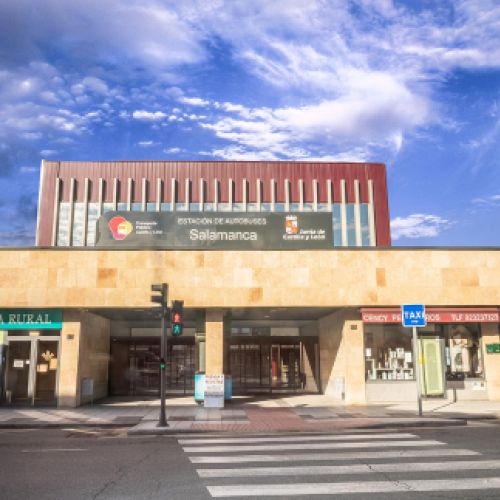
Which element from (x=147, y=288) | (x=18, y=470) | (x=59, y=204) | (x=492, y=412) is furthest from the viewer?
(x=59, y=204)

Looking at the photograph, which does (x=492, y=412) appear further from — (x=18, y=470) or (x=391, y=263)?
(x=18, y=470)

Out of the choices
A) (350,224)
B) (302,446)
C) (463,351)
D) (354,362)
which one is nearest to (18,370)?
(354,362)

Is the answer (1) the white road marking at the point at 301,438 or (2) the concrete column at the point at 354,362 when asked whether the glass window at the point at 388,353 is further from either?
(1) the white road marking at the point at 301,438

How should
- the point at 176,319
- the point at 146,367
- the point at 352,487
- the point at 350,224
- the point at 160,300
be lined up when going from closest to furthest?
the point at 352,487 → the point at 160,300 → the point at 176,319 → the point at 146,367 → the point at 350,224

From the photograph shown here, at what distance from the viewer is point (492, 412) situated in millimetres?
18109

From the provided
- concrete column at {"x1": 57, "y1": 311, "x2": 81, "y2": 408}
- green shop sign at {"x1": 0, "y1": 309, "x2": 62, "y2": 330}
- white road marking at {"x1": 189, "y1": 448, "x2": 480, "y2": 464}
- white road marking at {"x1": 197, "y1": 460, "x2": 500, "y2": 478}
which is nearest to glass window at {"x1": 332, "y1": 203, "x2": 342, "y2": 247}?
concrete column at {"x1": 57, "y1": 311, "x2": 81, "y2": 408}

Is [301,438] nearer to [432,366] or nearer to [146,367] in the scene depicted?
[432,366]

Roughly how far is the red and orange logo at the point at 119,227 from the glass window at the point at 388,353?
35.7 feet

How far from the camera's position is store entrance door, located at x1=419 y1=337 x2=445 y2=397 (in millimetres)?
22188

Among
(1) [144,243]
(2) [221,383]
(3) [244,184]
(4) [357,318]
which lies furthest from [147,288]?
(3) [244,184]

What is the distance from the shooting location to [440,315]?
21422mm

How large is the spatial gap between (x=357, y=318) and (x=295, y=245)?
3.91m

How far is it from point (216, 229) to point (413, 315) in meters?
9.30

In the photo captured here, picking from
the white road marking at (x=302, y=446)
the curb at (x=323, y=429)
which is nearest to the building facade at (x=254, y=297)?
the curb at (x=323, y=429)
